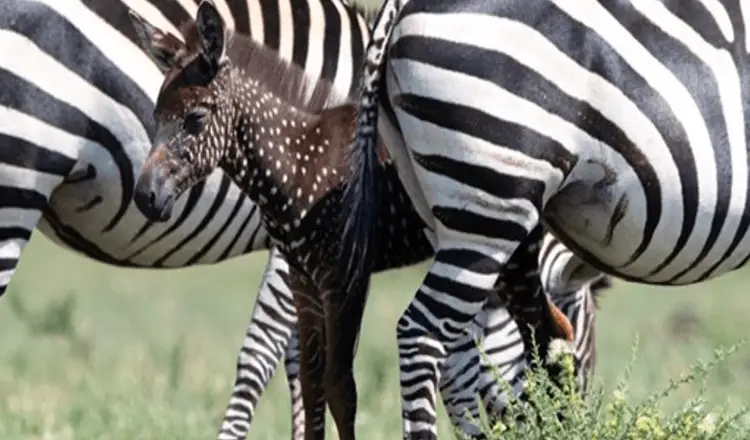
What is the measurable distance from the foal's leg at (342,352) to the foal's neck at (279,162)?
1.17 feet

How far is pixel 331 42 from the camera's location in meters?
8.91

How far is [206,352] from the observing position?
14438mm

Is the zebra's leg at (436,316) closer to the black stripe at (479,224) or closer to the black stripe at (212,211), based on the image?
the black stripe at (479,224)

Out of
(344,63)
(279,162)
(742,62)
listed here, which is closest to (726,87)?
(742,62)

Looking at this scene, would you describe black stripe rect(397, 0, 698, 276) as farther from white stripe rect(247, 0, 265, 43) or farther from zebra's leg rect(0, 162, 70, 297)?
white stripe rect(247, 0, 265, 43)

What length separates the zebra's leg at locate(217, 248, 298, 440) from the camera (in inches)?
371

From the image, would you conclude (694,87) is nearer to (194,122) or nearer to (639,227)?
(639,227)

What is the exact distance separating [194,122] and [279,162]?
1.44ft

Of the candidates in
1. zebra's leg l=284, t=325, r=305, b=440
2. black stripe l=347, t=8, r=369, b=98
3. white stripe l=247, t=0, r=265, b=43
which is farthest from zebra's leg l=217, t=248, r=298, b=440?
white stripe l=247, t=0, r=265, b=43

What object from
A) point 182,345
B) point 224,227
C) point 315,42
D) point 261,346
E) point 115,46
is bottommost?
point 261,346

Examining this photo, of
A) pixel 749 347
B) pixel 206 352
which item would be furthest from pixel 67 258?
pixel 749 347

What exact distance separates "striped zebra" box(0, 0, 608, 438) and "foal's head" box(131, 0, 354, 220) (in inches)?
13.9

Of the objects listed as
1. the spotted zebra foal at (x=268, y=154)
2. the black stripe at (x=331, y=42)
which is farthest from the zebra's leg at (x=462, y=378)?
the black stripe at (x=331, y=42)

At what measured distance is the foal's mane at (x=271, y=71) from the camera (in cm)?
746
